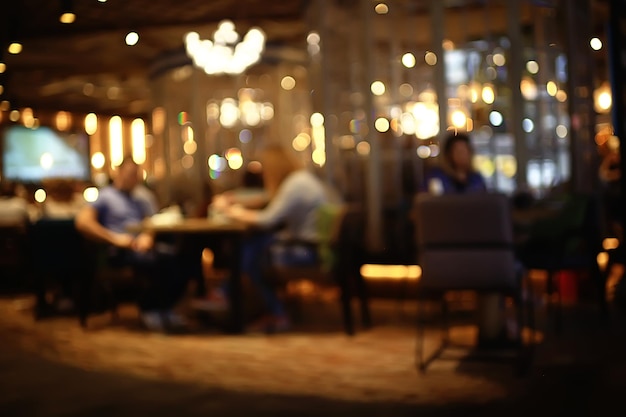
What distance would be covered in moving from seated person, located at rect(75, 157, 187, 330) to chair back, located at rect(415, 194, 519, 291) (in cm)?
279

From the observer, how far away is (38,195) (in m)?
11.2

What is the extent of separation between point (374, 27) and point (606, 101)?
481 cm

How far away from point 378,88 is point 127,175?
304 cm

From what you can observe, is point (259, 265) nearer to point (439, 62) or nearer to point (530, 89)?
point (439, 62)

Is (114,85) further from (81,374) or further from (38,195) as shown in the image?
(81,374)

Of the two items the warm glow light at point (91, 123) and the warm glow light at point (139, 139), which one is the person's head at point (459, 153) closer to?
the warm glow light at point (139, 139)

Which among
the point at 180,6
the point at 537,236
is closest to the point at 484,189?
the point at 537,236

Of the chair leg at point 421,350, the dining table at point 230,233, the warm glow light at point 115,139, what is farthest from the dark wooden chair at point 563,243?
the warm glow light at point 115,139

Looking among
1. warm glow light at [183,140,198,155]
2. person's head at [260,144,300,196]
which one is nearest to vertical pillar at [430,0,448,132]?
person's head at [260,144,300,196]

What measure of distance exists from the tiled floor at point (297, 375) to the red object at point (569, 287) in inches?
25.9

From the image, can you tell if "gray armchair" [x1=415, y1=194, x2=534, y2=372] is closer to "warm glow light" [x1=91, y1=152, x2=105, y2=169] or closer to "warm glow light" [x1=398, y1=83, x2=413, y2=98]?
"warm glow light" [x1=398, y1=83, x2=413, y2=98]

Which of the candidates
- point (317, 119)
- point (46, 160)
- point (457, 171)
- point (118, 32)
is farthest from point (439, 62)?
point (46, 160)

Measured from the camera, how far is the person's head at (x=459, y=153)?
5.81 m

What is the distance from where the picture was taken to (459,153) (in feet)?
19.1
